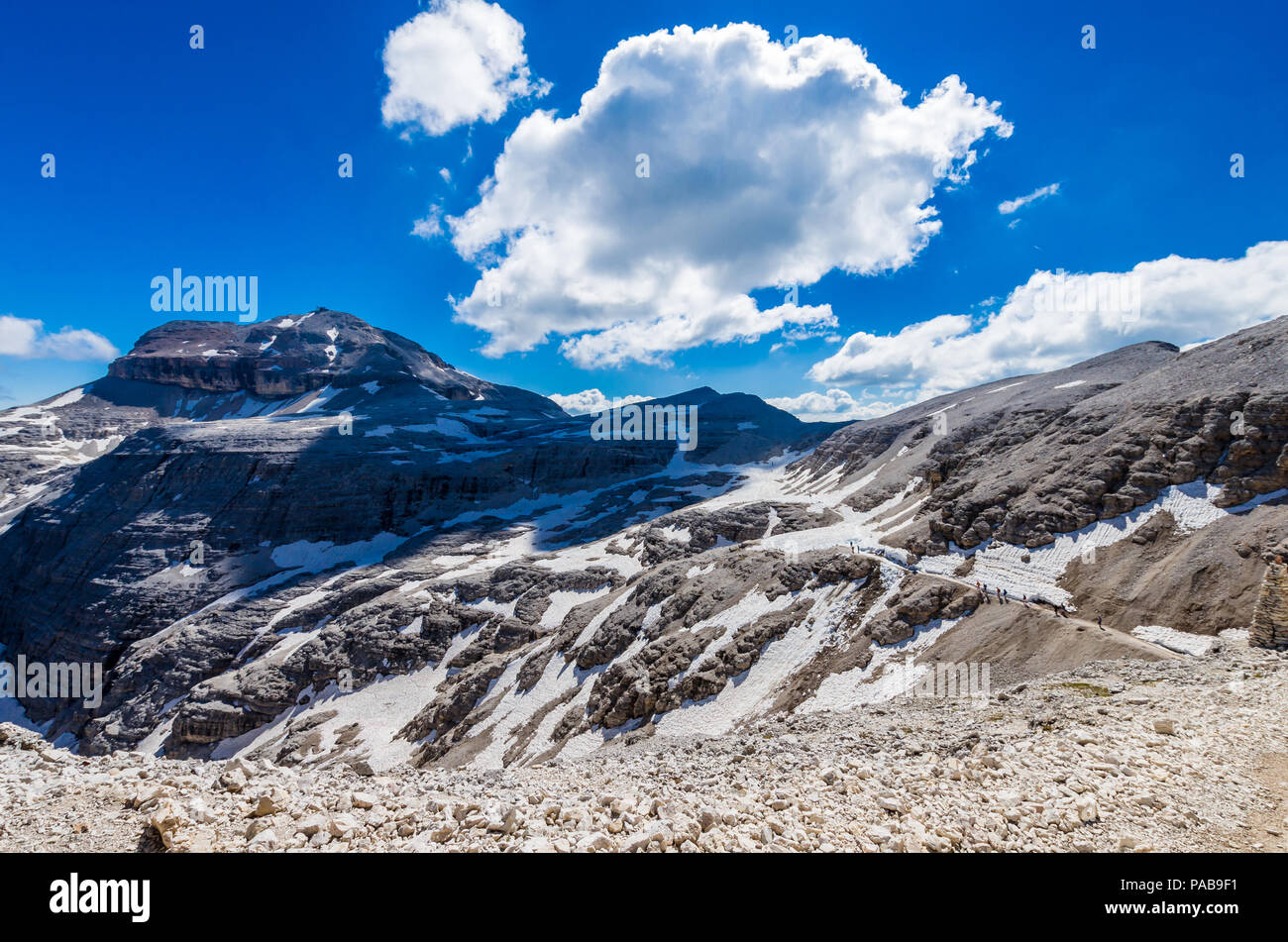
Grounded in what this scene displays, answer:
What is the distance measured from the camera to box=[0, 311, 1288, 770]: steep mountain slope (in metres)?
29.7

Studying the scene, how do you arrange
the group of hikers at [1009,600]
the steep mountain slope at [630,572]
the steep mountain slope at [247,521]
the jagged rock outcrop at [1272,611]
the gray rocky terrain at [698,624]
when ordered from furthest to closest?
the steep mountain slope at [247,521]
the steep mountain slope at [630,572]
the group of hikers at [1009,600]
the jagged rock outcrop at [1272,611]
the gray rocky terrain at [698,624]

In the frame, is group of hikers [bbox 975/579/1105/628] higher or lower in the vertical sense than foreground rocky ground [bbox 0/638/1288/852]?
lower

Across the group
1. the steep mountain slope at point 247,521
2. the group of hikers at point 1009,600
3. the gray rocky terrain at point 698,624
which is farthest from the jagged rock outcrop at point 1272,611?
the steep mountain slope at point 247,521

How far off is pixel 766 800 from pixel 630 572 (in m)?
55.7

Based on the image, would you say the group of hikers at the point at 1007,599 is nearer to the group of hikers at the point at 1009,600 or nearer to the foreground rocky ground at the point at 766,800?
the group of hikers at the point at 1009,600

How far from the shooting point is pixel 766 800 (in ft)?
28.9

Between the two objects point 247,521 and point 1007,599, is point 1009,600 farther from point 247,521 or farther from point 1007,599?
point 247,521

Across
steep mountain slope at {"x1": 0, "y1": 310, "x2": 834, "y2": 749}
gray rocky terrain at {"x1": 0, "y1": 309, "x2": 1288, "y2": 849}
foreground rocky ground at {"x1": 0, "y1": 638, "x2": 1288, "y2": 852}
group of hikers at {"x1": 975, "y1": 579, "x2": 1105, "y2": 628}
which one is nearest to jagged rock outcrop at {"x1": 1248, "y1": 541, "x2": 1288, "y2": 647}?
gray rocky terrain at {"x1": 0, "y1": 309, "x2": 1288, "y2": 849}

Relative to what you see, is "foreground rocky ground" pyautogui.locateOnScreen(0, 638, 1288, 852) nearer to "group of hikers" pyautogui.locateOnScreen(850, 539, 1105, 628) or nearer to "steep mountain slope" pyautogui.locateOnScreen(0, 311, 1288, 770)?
"steep mountain slope" pyautogui.locateOnScreen(0, 311, 1288, 770)

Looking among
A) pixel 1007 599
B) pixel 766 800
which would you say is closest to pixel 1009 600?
pixel 1007 599

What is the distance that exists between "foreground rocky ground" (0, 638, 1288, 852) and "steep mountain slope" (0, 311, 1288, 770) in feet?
50.4

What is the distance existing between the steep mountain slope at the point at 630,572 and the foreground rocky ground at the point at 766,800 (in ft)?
50.4

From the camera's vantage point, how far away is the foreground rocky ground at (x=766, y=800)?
7.05m
